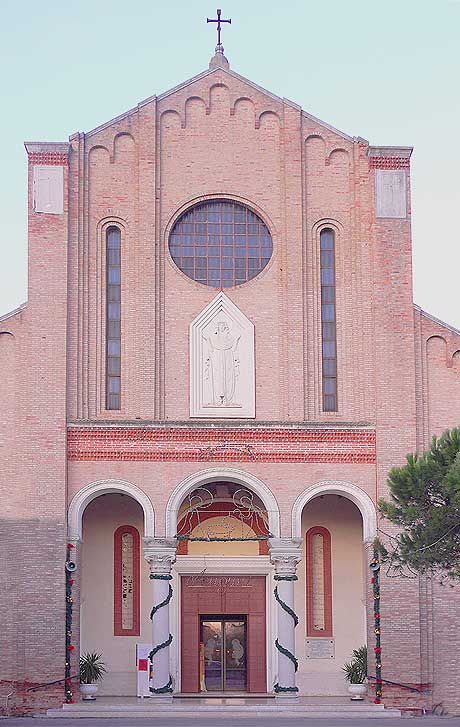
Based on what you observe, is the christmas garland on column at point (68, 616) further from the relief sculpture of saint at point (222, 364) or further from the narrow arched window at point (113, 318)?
the relief sculpture of saint at point (222, 364)

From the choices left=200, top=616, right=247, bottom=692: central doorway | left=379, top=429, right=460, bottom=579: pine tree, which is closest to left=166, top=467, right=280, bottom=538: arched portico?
left=200, top=616, right=247, bottom=692: central doorway

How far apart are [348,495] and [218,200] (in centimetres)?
785

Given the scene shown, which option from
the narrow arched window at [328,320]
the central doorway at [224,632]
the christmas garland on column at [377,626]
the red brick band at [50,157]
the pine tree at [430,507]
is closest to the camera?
the pine tree at [430,507]

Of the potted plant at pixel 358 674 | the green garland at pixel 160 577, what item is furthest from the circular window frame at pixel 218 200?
the potted plant at pixel 358 674

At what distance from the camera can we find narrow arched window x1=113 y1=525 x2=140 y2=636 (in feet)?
116

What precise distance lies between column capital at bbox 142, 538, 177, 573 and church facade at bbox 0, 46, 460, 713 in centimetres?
5

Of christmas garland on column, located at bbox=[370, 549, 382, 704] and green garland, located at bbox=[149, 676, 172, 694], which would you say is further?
green garland, located at bbox=[149, 676, 172, 694]

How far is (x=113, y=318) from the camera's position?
33.8 meters

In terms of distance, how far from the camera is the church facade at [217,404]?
32.4m

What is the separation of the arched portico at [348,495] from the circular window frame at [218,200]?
5.21m

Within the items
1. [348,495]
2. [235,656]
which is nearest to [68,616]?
[235,656]

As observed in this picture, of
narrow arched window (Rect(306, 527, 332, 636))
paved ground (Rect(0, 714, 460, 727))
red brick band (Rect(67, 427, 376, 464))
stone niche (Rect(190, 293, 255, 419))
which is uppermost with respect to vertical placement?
stone niche (Rect(190, 293, 255, 419))

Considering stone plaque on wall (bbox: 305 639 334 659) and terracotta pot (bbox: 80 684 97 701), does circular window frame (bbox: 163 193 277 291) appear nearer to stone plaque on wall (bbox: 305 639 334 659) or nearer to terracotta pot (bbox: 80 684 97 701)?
stone plaque on wall (bbox: 305 639 334 659)

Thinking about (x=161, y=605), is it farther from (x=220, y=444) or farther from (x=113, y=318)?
(x=113, y=318)
